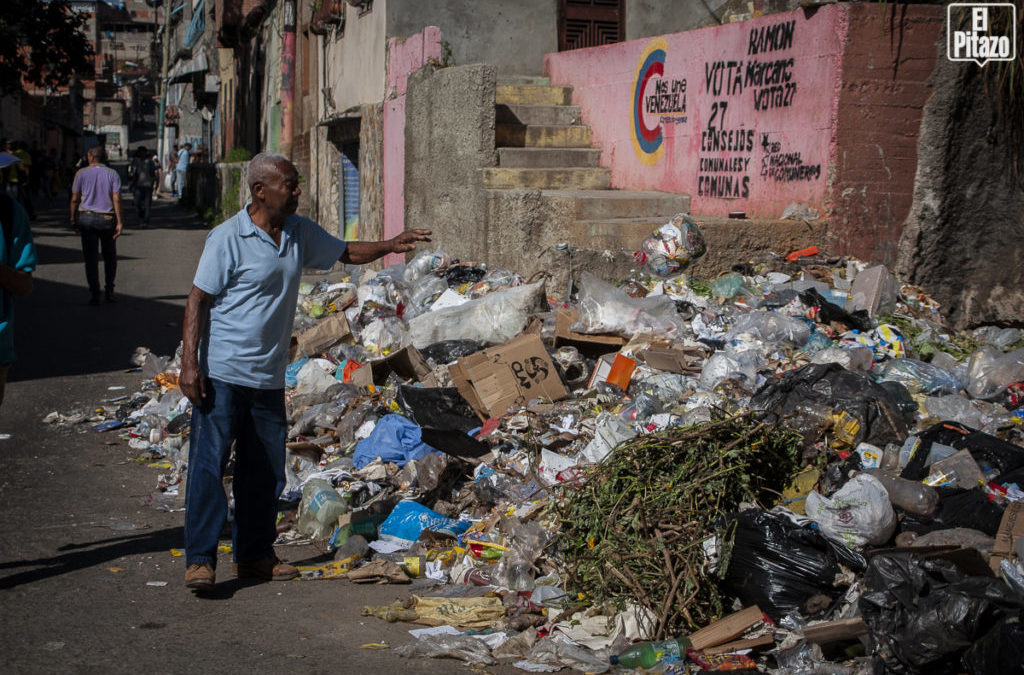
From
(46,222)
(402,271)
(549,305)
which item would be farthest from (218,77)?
(549,305)

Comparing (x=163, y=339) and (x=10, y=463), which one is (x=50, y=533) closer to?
(x=10, y=463)

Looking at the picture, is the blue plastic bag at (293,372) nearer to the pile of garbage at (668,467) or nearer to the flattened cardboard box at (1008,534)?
the pile of garbage at (668,467)

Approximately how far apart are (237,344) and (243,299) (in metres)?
0.19

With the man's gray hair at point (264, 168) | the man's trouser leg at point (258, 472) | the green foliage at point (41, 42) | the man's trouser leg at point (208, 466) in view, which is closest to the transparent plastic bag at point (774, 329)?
the man's trouser leg at point (258, 472)

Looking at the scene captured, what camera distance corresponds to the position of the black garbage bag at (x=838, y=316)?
22.1 ft

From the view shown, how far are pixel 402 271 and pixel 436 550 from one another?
528 cm

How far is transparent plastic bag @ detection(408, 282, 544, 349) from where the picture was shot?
7066 millimetres

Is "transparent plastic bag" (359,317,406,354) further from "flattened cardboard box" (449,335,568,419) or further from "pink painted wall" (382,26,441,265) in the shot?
"pink painted wall" (382,26,441,265)

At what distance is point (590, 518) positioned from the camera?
159 inches

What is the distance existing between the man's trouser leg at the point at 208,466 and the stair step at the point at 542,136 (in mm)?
6811

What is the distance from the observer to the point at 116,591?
164 inches

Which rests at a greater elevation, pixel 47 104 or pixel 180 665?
pixel 47 104

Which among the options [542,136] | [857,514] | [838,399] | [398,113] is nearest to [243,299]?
[857,514]

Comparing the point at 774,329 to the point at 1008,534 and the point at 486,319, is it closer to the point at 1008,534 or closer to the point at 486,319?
the point at 486,319
